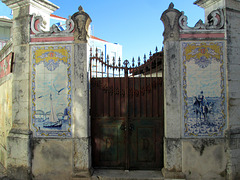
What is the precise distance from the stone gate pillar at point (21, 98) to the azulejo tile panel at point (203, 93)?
364cm

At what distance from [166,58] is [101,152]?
8.99ft

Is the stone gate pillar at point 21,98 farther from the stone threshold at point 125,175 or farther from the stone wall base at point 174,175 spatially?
the stone wall base at point 174,175

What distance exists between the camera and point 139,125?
439 centimetres

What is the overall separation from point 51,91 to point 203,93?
3486 millimetres

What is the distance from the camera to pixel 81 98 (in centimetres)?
414

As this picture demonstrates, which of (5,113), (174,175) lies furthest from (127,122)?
(5,113)

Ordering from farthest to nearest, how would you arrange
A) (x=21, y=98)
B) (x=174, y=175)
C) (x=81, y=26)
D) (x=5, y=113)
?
(x=5, y=113), (x=21, y=98), (x=81, y=26), (x=174, y=175)

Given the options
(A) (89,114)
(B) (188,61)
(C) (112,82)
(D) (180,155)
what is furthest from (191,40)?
(A) (89,114)

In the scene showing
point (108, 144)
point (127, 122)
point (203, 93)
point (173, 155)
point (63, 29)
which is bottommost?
point (173, 155)

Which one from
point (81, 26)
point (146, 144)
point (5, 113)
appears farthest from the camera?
point (5, 113)

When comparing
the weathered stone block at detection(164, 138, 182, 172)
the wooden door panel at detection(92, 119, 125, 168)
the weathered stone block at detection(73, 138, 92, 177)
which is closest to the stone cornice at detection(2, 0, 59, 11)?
the wooden door panel at detection(92, 119, 125, 168)

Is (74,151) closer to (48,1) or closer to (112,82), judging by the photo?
(112,82)

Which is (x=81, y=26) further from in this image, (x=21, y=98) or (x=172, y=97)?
(x=172, y=97)

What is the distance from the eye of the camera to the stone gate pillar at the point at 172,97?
402cm
